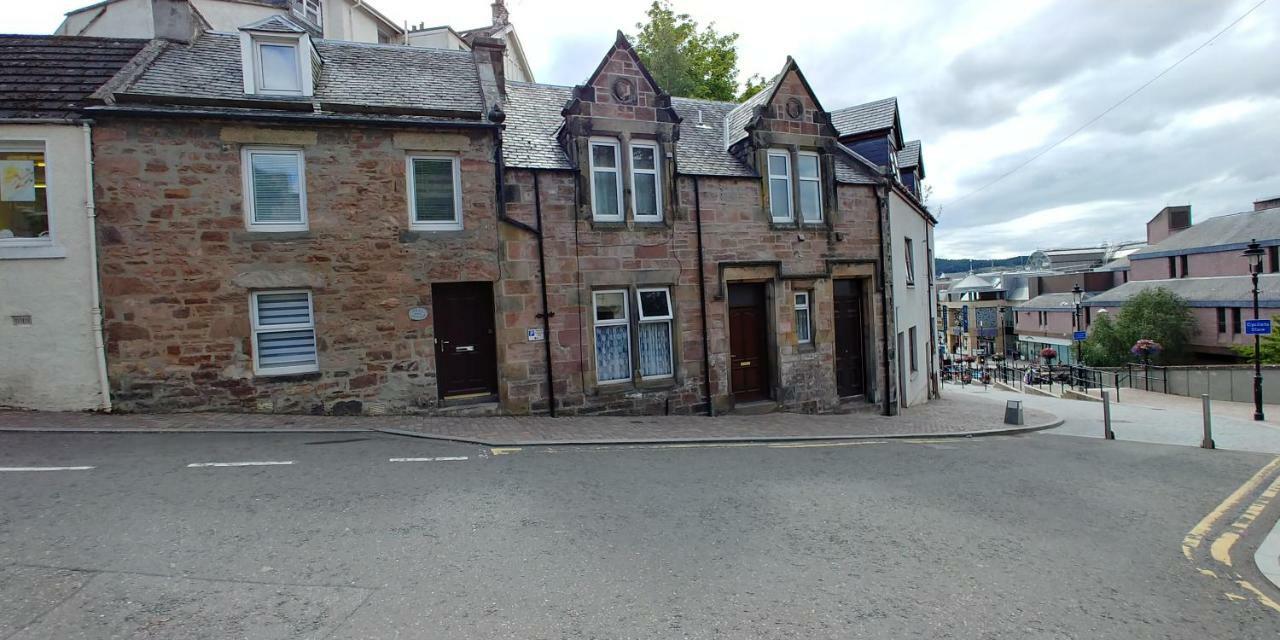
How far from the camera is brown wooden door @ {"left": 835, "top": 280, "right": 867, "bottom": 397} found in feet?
54.6

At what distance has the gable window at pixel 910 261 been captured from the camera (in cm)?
2086

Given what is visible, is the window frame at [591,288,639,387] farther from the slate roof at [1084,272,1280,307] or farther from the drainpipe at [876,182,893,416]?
the slate roof at [1084,272,1280,307]

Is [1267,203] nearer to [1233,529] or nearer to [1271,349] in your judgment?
[1271,349]

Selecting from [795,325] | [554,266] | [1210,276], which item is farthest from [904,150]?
[1210,276]

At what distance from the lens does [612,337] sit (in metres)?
13.5

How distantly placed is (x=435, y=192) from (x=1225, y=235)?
57.6 meters

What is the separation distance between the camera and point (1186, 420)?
18953 millimetres

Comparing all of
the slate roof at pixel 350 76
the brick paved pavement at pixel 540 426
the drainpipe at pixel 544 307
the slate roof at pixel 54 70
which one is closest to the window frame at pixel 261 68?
the slate roof at pixel 350 76

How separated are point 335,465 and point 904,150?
70.8 ft

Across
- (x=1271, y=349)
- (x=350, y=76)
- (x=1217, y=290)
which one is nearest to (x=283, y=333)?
(x=350, y=76)

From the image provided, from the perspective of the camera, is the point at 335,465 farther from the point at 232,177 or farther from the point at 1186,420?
the point at 1186,420

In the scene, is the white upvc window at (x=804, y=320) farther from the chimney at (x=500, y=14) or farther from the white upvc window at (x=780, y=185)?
the chimney at (x=500, y=14)

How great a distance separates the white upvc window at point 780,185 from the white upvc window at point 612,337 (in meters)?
4.52

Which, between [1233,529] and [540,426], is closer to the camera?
[1233,529]
